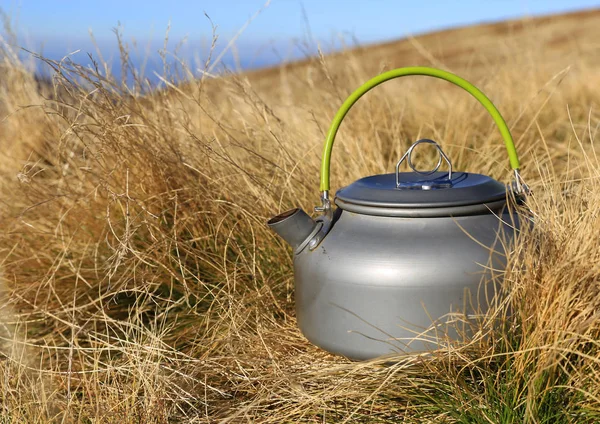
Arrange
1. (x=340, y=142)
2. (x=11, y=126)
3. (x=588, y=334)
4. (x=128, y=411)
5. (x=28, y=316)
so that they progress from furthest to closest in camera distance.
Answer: (x=11, y=126) → (x=340, y=142) → (x=28, y=316) → (x=128, y=411) → (x=588, y=334)

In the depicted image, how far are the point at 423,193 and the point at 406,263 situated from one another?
21 centimetres

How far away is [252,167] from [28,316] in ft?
3.57

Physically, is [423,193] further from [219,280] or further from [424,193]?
[219,280]

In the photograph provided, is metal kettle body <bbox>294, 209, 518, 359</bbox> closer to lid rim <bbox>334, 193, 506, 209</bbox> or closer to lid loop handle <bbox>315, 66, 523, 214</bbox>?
lid rim <bbox>334, 193, 506, 209</bbox>

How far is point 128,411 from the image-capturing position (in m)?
1.90

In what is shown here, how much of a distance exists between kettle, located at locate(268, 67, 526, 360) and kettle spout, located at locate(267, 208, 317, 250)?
2 cm

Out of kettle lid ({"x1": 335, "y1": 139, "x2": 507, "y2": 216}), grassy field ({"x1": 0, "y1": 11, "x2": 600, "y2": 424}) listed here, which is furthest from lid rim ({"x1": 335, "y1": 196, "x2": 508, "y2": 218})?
grassy field ({"x1": 0, "y1": 11, "x2": 600, "y2": 424})

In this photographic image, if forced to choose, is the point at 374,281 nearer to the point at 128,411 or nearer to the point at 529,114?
the point at 128,411

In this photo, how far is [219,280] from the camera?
8.77ft

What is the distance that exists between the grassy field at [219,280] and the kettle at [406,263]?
76 mm

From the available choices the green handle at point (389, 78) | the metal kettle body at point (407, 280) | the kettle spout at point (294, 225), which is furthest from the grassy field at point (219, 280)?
the kettle spout at point (294, 225)

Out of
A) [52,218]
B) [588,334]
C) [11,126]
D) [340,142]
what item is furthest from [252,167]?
[11,126]

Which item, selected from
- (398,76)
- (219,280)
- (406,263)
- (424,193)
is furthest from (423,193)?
(219,280)

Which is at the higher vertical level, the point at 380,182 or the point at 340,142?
the point at 380,182
